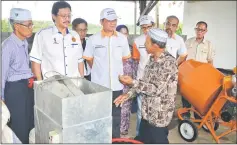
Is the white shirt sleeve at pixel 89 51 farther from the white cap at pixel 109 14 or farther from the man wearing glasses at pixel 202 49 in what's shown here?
the man wearing glasses at pixel 202 49

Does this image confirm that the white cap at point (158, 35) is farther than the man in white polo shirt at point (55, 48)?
No

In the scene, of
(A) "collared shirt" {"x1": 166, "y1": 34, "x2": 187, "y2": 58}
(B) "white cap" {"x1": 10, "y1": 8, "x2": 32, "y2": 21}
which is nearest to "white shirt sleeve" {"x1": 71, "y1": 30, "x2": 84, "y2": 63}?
(B) "white cap" {"x1": 10, "y1": 8, "x2": 32, "y2": 21}

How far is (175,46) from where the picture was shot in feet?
11.7

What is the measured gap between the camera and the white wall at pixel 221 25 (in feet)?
22.0

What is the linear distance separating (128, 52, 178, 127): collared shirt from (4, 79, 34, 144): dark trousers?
1.11 metres

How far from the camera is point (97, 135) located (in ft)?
5.07

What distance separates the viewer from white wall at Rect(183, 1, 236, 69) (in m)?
6.70

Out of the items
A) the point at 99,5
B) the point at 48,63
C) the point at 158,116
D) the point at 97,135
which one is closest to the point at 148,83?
the point at 158,116

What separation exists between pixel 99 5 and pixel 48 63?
9.15m

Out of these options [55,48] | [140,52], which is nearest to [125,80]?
[55,48]

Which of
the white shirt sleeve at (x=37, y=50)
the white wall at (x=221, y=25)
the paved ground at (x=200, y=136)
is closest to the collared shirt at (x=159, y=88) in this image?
Answer: the white shirt sleeve at (x=37, y=50)

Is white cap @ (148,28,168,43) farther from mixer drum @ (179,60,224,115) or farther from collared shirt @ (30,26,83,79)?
mixer drum @ (179,60,224,115)

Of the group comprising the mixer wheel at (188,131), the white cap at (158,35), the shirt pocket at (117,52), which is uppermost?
the white cap at (158,35)

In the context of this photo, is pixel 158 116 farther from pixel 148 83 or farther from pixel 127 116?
pixel 127 116
